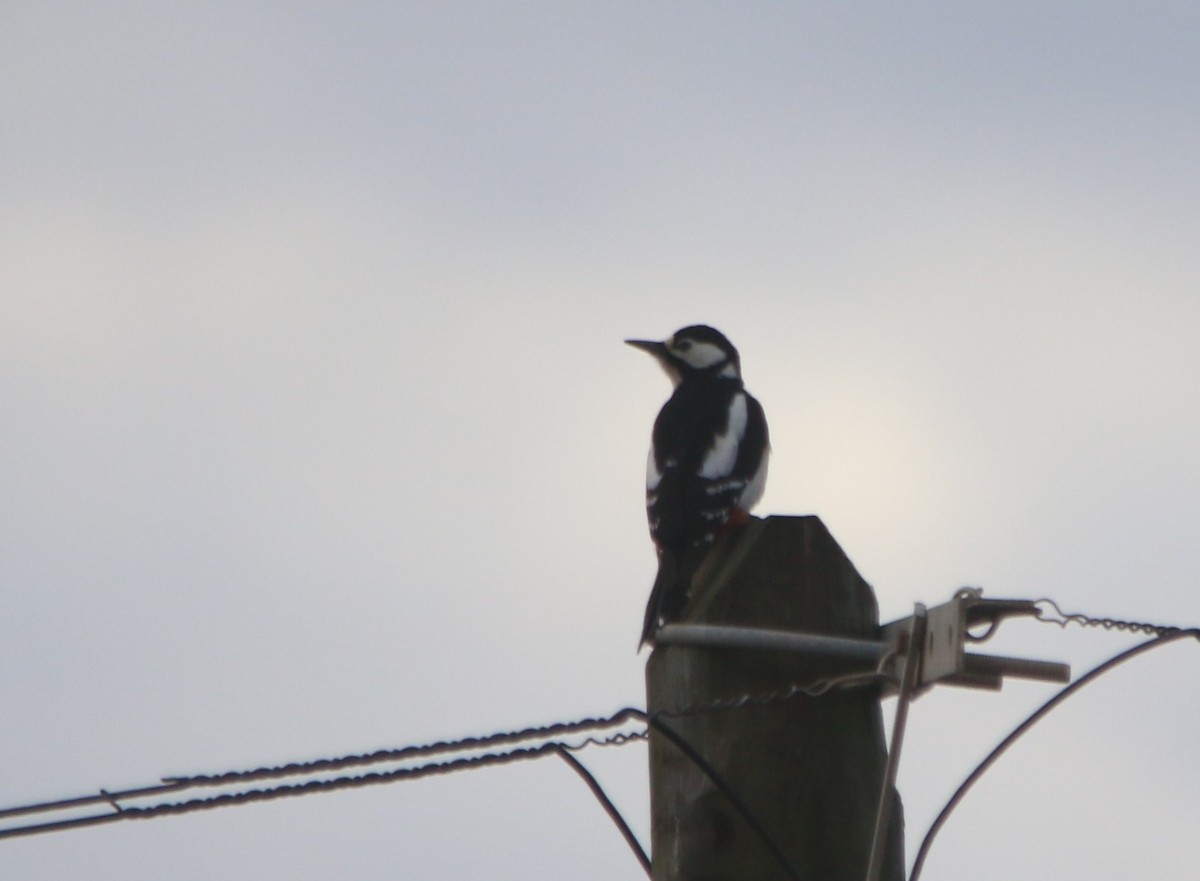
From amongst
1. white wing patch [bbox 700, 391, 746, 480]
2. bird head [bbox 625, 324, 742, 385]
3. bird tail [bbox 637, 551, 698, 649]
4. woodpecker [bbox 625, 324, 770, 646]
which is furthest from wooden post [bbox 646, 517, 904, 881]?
bird head [bbox 625, 324, 742, 385]

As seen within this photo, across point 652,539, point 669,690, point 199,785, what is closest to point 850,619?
point 669,690

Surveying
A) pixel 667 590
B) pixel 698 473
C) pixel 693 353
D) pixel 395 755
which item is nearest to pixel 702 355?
pixel 693 353

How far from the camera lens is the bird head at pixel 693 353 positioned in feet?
31.1

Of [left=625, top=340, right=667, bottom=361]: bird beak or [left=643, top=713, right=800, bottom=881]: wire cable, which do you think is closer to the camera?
[left=643, top=713, right=800, bottom=881]: wire cable

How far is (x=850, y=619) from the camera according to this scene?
10.5ft

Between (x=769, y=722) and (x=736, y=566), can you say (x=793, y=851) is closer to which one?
(x=769, y=722)

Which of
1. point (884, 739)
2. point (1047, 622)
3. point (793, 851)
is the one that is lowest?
point (793, 851)

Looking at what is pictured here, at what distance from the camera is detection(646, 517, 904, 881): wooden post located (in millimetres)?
3023

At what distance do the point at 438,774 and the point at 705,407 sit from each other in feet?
14.7

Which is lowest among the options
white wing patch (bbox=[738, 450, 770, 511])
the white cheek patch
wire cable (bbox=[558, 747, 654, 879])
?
wire cable (bbox=[558, 747, 654, 879])

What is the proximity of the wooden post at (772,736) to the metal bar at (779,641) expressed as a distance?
3 cm

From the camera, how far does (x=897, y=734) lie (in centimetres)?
295

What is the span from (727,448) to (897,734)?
4.28 meters

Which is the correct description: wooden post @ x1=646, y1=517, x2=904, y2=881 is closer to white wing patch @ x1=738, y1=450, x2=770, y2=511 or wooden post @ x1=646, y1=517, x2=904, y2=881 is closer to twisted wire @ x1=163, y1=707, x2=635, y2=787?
twisted wire @ x1=163, y1=707, x2=635, y2=787
